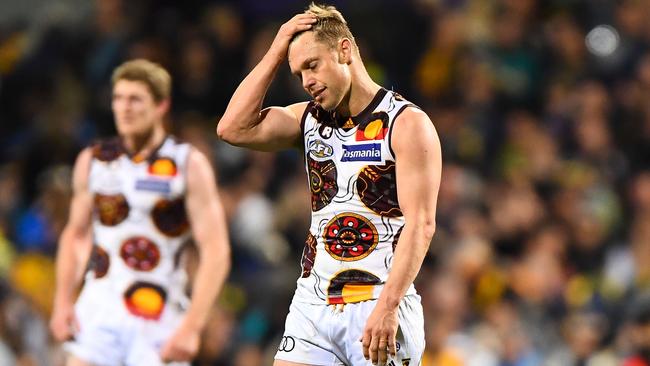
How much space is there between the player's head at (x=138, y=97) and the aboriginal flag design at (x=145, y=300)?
2.87ft

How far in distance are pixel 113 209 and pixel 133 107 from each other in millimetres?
585

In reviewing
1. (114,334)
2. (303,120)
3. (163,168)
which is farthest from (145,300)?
(303,120)

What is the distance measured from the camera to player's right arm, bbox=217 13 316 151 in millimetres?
5711

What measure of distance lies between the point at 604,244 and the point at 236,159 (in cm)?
337

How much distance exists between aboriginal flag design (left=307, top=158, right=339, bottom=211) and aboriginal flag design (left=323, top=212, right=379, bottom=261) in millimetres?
112

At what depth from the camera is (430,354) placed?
32.0 feet

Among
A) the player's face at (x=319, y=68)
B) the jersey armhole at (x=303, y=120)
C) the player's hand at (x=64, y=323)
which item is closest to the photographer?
the player's face at (x=319, y=68)

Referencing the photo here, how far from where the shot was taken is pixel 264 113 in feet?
19.5

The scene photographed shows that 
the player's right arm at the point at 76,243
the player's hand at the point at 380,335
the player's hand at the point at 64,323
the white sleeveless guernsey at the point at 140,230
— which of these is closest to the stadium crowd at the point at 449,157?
the player's right arm at the point at 76,243

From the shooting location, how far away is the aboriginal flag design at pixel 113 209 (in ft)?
23.9

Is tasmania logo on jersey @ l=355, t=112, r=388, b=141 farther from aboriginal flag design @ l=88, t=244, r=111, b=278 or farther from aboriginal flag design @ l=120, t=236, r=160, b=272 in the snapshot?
aboriginal flag design @ l=88, t=244, r=111, b=278

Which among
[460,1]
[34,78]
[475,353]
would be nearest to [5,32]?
[34,78]

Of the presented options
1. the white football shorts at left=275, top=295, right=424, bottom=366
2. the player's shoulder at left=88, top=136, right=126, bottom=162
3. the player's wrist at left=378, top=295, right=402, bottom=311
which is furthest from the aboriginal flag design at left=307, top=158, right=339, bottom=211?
the player's shoulder at left=88, top=136, right=126, bottom=162

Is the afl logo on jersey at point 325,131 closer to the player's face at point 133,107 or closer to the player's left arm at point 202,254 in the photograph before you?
the player's left arm at point 202,254
